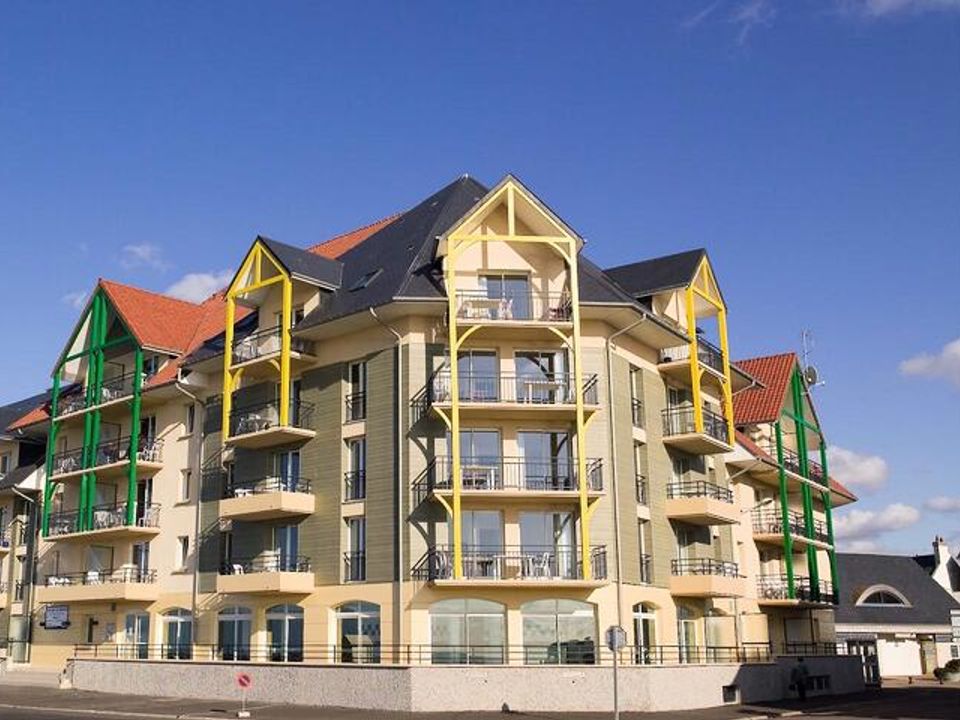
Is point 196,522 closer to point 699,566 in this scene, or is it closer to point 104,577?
point 104,577

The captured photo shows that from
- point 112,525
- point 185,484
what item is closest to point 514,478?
point 185,484

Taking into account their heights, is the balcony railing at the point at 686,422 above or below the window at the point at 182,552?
above

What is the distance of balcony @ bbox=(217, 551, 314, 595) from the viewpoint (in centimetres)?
3288

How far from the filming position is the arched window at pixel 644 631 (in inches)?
1284

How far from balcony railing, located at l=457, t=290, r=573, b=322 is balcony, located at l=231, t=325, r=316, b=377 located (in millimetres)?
5853

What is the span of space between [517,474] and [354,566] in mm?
5680

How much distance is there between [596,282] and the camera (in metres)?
34.2

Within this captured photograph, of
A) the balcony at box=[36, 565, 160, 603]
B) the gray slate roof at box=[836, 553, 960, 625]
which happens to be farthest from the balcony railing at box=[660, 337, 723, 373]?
the gray slate roof at box=[836, 553, 960, 625]

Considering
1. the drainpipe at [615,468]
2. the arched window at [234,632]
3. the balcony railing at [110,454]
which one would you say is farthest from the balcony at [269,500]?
the drainpipe at [615,468]

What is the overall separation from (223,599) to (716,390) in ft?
64.5

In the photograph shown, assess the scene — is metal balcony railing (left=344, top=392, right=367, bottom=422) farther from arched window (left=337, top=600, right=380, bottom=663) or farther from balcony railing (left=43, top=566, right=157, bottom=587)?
balcony railing (left=43, top=566, right=157, bottom=587)

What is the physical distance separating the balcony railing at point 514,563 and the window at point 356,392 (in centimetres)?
525

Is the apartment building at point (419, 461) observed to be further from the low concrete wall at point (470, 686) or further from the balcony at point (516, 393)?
the low concrete wall at point (470, 686)

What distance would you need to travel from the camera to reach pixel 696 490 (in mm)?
37812
